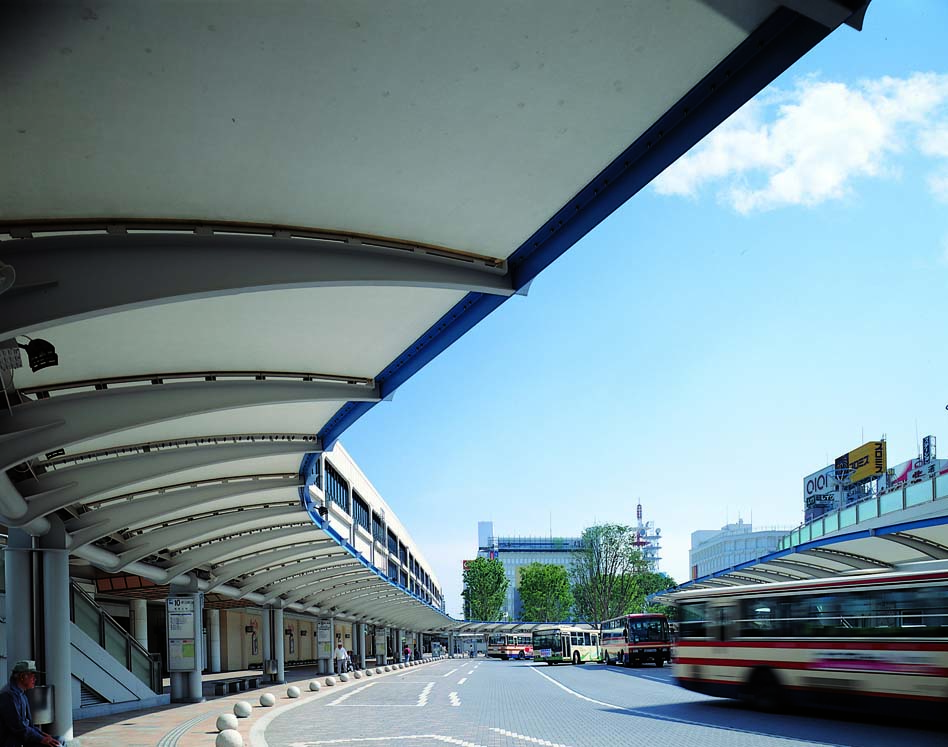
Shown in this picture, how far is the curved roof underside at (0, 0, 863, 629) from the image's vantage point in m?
5.86

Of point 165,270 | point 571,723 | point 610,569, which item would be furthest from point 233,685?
point 610,569

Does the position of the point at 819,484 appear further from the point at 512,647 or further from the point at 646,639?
the point at 646,639

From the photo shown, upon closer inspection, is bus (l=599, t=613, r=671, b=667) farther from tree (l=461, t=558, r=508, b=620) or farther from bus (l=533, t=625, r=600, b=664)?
tree (l=461, t=558, r=508, b=620)

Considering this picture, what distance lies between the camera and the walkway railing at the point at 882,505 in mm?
27766

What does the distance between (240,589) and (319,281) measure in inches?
921

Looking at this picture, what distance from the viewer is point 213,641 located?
139 feet

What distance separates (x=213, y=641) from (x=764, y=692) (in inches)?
1173

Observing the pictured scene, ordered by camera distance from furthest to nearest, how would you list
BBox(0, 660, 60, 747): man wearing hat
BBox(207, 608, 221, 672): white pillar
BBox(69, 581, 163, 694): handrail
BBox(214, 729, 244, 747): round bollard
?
BBox(207, 608, 221, 672): white pillar
BBox(69, 581, 163, 694): handrail
BBox(214, 729, 244, 747): round bollard
BBox(0, 660, 60, 747): man wearing hat

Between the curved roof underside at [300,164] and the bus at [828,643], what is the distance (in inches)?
390

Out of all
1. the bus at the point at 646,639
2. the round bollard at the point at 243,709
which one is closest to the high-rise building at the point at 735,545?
the bus at the point at 646,639

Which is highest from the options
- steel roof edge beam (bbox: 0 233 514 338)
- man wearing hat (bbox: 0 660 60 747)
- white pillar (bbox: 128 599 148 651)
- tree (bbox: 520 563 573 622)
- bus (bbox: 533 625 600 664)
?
steel roof edge beam (bbox: 0 233 514 338)

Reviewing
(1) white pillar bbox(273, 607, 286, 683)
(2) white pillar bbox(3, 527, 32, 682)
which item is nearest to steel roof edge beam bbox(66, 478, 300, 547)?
(2) white pillar bbox(3, 527, 32, 682)

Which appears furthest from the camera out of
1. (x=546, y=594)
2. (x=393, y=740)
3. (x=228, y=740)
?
(x=546, y=594)

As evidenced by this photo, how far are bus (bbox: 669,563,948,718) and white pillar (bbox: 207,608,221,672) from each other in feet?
86.7
